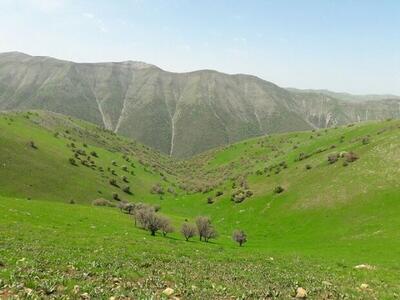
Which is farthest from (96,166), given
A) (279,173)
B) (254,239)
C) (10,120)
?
(254,239)

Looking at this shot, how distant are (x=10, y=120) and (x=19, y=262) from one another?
5306 inches

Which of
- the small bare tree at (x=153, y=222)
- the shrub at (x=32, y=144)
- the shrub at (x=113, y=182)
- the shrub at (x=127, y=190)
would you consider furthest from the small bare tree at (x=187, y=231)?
the shrub at (x=32, y=144)

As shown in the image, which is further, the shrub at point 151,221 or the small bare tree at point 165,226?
the small bare tree at point 165,226

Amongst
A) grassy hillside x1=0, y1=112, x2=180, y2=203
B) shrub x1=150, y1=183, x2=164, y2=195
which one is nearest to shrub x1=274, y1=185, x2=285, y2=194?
grassy hillside x1=0, y1=112, x2=180, y2=203

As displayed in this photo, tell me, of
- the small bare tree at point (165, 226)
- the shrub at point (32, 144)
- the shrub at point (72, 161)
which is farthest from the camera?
the shrub at point (72, 161)

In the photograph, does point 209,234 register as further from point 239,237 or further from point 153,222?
point 153,222

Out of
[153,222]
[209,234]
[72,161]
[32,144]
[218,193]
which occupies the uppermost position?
[32,144]

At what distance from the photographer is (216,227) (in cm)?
7906

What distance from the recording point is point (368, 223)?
58.7 meters

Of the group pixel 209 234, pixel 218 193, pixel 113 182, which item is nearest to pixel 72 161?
pixel 113 182

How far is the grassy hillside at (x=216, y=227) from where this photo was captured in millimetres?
20047

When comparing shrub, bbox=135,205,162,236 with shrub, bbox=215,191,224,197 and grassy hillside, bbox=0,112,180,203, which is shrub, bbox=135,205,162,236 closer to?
grassy hillside, bbox=0,112,180,203

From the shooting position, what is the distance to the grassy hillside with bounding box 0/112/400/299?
65.8 ft

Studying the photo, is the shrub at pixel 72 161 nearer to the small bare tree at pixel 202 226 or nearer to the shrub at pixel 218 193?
the shrub at pixel 218 193
